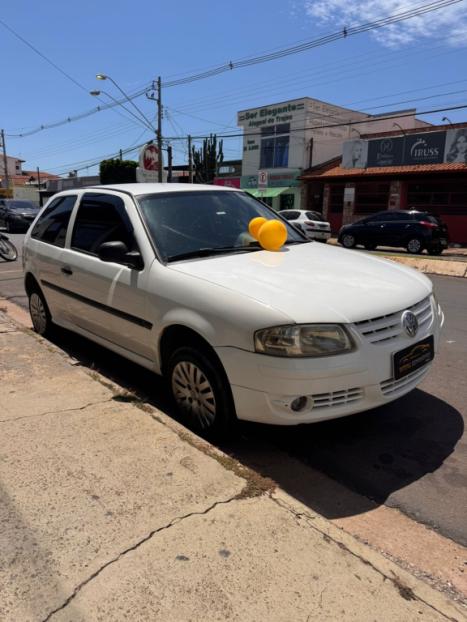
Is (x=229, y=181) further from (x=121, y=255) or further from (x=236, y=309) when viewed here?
(x=236, y=309)

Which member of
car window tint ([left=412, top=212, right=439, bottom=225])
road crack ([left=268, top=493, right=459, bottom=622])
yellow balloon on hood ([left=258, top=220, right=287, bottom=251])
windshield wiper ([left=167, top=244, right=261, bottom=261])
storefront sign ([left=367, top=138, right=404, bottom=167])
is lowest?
road crack ([left=268, top=493, right=459, bottom=622])

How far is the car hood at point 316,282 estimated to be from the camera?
2.94m

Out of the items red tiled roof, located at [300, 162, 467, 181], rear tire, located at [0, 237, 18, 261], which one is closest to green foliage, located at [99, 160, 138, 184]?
red tiled roof, located at [300, 162, 467, 181]

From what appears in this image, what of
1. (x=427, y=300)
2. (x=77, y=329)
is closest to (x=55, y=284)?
(x=77, y=329)

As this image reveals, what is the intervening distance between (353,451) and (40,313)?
3.84m

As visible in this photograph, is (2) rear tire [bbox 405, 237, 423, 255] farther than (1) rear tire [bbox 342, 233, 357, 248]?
No

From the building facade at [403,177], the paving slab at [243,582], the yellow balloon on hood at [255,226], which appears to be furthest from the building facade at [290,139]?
the paving slab at [243,582]

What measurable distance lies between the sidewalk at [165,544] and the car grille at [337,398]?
20.6 inches

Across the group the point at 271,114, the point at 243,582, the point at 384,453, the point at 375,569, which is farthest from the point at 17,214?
the point at 375,569

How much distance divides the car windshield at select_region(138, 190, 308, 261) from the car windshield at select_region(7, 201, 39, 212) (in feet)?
72.4

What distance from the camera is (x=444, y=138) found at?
23625 mm

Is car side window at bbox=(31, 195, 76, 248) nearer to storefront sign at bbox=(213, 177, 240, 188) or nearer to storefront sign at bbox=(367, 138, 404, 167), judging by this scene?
storefront sign at bbox=(367, 138, 404, 167)

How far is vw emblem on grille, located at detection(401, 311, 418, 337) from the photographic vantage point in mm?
3162

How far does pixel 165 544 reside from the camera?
2.27 meters
